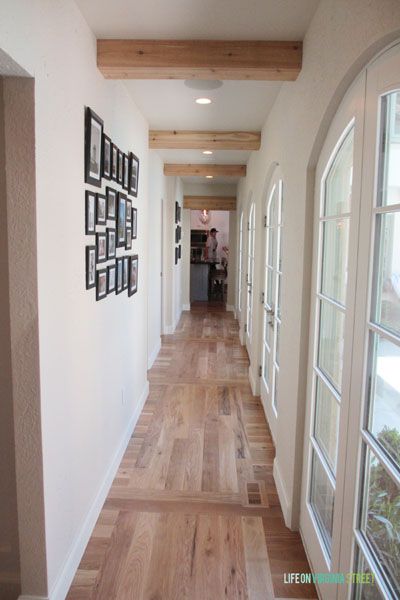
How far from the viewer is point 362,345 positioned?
1.45 meters

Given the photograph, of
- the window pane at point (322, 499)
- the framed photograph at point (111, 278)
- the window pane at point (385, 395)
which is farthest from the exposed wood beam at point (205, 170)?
the window pane at point (385, 395)

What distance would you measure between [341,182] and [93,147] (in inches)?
49.0

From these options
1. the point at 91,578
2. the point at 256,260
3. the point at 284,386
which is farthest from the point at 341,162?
the point at 256,260

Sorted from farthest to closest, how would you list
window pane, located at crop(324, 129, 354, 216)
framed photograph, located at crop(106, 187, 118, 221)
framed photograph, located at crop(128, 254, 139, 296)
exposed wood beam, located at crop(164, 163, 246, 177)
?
1. exposed wood beam, located at crop(164, 163, 246, 177)
2. framed photograph, located at crop(128, 254, 139, 296)
3. framed photograph, located at crop(106, 187, 118, 221)
4. window pane, located at crop(324, 129, 354, 216)

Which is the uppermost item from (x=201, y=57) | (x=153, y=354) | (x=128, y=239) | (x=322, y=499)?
(x=201, y=57)

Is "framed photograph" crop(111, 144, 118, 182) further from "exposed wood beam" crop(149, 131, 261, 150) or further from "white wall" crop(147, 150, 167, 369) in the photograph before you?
"white wall" crop(147, 150, 167, 369)

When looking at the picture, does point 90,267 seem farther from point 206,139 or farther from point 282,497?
point 206,139

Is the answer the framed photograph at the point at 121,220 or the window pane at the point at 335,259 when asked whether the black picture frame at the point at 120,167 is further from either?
the window pane at the point at 335,259

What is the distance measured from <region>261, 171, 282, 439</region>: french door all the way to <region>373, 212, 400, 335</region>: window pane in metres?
1.87

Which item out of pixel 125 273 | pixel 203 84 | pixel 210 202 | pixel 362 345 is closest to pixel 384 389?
pixel 362 345

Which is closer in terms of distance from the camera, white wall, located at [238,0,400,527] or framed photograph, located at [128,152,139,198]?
white wall, located at [238,0,400,527]

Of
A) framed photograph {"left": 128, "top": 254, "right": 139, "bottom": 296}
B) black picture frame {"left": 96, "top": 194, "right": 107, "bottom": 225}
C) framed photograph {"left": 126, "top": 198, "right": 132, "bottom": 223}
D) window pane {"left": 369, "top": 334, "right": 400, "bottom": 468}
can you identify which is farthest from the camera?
framed photograph {"left": 128, "top": 254, "right": 139, "bottom": 296}

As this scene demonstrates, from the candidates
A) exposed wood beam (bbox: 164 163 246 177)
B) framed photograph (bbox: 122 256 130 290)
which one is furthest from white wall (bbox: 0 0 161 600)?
exposed wood beam (bbox: 164 163 246 177)

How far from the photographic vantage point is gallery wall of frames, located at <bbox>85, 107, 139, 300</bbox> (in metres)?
2.29
